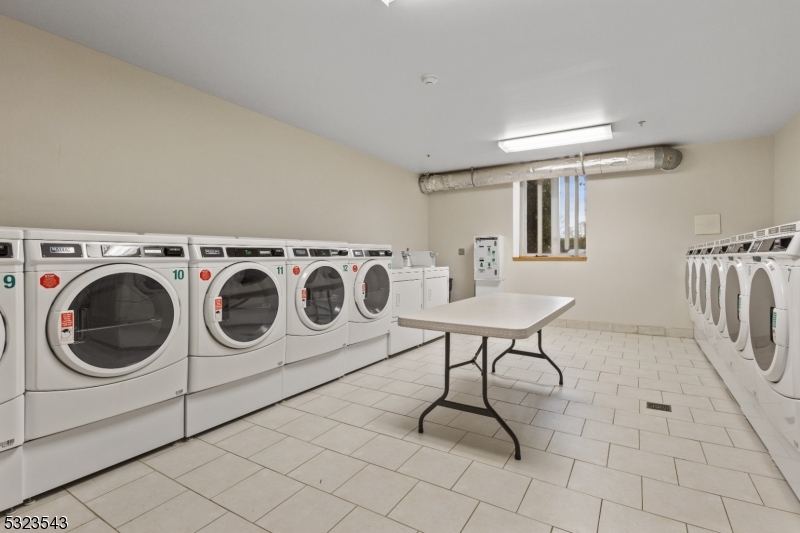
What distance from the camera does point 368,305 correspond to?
383 cm

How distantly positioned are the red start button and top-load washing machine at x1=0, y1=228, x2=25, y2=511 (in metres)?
0.07

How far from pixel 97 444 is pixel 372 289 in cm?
248

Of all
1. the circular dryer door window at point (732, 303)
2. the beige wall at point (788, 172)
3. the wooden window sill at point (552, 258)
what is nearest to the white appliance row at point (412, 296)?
the wooden window sill at point (552, 258)

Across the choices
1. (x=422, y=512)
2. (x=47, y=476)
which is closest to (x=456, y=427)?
(x=422, y=512)

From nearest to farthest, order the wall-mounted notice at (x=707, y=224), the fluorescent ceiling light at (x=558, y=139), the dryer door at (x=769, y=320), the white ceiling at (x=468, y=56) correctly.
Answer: the dryer door at (x=769, y=320), the white ceiling at (x=468, y=56), the fluorescent ceiling light at (x=558, y=139), the wall-mounted notice at (x=707, y=224)

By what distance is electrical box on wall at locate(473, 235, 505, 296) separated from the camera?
6262 millimetres

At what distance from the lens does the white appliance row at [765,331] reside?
5.18ft

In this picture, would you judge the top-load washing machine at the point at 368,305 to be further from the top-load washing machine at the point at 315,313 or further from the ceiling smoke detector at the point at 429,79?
the ceiling smoke detector at the point at 429,79

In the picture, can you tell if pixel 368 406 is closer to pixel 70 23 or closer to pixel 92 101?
pixel 92 101

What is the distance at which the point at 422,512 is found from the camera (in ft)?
5.44

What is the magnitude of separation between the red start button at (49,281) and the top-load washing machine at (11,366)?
0.07 metres

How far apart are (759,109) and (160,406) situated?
A: 19.1ft

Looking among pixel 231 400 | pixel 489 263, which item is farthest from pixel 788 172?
pixel 231 400

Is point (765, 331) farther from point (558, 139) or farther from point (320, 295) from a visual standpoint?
point (558, 139)
